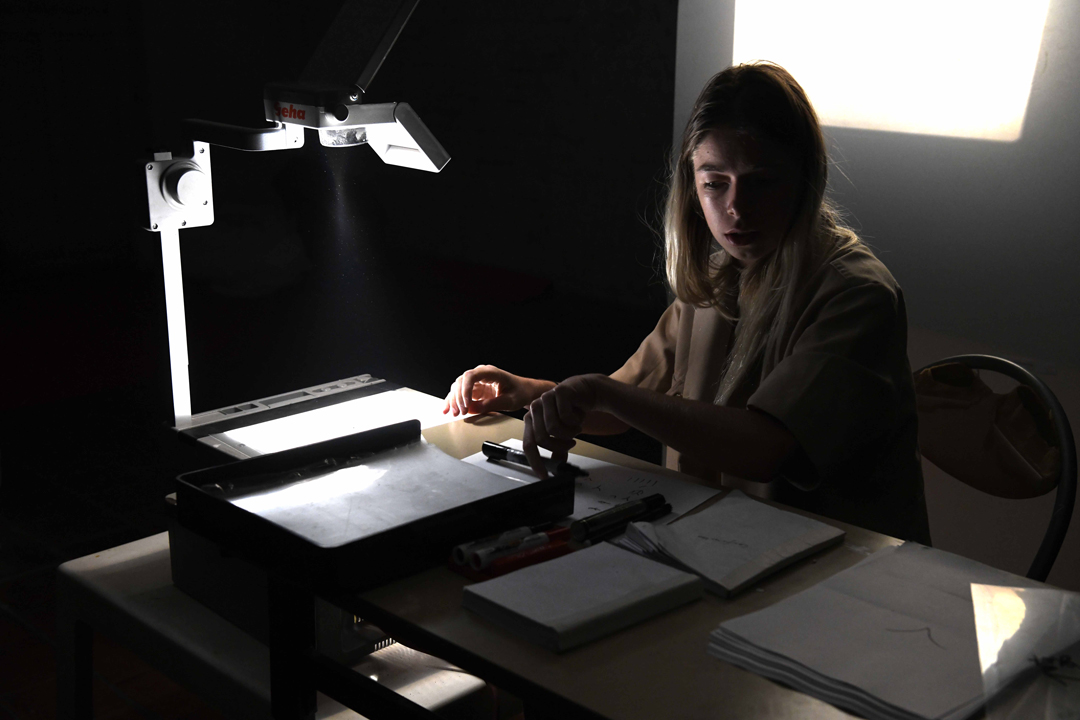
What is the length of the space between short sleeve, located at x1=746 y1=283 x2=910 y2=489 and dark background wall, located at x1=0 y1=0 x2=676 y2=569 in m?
2.05

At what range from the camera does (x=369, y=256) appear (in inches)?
133

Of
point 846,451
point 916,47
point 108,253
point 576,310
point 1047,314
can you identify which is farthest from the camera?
point 576,310

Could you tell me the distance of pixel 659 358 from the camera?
1.68 m

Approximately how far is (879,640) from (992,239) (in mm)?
1614

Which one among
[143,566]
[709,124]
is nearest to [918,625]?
[709,124]

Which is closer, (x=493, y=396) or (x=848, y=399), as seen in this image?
(x=848, y=399)

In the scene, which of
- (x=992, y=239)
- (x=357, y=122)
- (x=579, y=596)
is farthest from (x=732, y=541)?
(x=992, y=239)

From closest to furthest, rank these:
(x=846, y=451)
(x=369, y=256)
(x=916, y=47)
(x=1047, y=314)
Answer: (x=846, y=451)
(x=1047, y=314)
(x=916, y=47)
(x=369, y=256)

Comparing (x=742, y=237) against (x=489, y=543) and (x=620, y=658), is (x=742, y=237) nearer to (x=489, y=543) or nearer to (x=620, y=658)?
(x=489, y=543)

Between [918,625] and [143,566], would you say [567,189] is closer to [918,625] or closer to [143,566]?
[143,566]

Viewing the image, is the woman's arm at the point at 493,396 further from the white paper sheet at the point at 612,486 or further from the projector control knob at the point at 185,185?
the projector control knob at the point at 185,185

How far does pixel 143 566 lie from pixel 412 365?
2.22m

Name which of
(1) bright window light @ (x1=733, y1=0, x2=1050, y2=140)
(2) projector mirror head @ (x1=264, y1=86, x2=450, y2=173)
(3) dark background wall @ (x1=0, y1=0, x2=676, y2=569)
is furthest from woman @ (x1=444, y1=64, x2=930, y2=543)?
(3) dark background wall @ (x1=0, y1=0, x2=676, y2=569)

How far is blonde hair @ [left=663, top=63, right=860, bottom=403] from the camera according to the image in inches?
51.9
